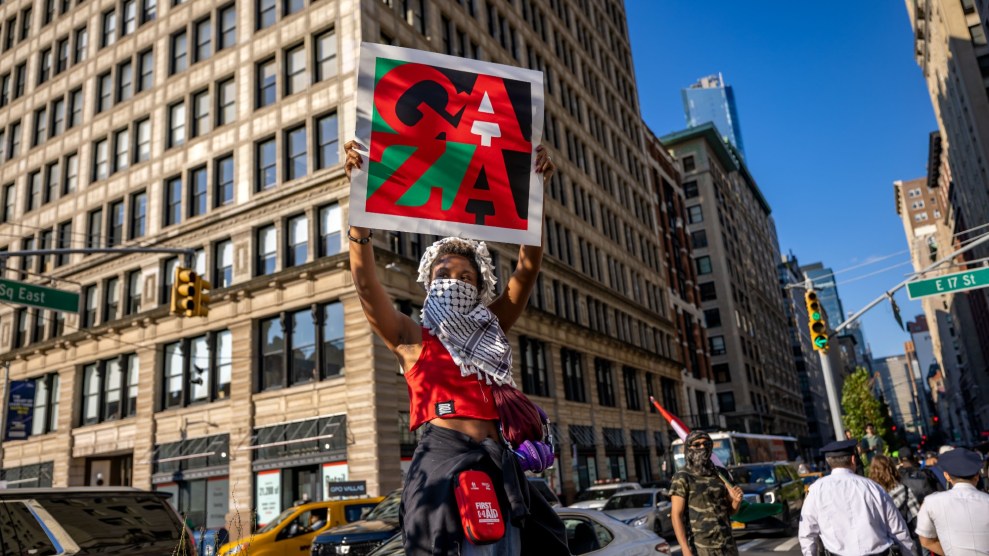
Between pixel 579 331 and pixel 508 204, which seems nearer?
pixel 508 204

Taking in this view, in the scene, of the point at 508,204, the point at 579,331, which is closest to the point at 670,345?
the point at 579,331

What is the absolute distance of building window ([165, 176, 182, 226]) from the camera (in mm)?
30250

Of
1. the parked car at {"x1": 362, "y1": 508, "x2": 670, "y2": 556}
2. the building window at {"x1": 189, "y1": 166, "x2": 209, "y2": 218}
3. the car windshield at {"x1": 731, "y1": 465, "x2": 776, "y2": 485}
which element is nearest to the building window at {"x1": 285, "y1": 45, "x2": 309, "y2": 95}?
the building window at {"x1": 189, "y1": 166, "x2": 209, "y2": 218}

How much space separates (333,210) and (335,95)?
4.44 meters

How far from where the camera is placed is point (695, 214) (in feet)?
265

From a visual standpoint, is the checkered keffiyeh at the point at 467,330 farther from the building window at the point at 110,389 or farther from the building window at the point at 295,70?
the building window at the point at 110,389

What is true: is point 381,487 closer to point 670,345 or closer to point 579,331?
point 579,331

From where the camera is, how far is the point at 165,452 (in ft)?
89.7

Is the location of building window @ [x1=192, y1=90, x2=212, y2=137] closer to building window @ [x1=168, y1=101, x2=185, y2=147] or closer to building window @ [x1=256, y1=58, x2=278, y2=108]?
building window @ [x1=168, y1=101, x2=185, y2=147]

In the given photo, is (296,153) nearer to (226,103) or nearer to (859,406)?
(226,103)

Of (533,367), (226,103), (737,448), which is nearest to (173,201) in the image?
(226,103)

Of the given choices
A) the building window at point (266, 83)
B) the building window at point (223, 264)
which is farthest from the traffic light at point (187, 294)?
the building window at point (266, 83)

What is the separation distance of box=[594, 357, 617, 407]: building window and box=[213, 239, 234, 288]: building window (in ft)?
65.3

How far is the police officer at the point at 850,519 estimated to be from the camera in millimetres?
5355
